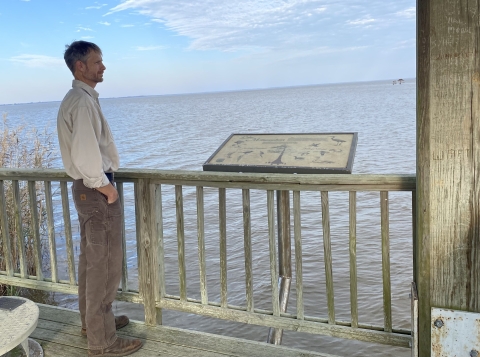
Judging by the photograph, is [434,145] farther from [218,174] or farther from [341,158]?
[218,174]

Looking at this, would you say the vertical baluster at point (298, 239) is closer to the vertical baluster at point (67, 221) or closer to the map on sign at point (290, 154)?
the map on sign at point (290, 154)

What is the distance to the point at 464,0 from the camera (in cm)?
183

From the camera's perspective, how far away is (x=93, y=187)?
2.59 m

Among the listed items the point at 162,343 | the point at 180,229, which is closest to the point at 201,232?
the point at 180,229

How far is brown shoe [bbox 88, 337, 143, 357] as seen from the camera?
284 cm

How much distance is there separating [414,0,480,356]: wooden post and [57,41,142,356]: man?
1.63m

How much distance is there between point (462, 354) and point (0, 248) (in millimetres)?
4781

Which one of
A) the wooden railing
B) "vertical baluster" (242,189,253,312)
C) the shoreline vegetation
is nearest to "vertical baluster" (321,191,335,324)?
the wooden railing

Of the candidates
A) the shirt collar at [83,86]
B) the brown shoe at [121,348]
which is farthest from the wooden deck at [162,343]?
the shirt collar at [83,86]

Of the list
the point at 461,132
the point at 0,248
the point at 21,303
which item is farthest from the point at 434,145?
the point at 0,248

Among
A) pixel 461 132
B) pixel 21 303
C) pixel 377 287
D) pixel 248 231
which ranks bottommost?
pixel 377 287

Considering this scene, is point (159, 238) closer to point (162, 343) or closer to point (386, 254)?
point (162, 343)

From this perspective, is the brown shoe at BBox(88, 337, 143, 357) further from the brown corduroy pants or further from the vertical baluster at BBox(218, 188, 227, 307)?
the vertical baluster at BBox(218, 188, 227, 307)

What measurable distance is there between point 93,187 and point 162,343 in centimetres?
114
